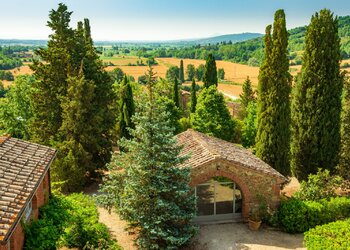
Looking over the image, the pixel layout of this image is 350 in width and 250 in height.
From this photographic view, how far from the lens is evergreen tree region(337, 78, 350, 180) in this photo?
2247 centimetres

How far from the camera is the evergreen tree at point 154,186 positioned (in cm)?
1493

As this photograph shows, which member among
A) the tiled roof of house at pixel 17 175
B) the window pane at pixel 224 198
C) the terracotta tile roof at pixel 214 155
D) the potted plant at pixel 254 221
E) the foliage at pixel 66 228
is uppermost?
the tiled roof of house at pixel 17 175

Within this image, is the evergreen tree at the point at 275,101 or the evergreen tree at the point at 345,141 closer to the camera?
the evergreen tree at the point at 275,101

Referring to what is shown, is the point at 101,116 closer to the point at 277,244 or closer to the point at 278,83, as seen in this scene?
the point at 278,83

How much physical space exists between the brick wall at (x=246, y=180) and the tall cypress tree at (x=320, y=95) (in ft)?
17.0

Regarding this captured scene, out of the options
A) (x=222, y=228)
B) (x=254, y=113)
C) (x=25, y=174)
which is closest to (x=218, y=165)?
(x=222, y=228)

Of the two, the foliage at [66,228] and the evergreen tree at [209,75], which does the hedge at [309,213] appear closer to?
the foliage at [66,228]

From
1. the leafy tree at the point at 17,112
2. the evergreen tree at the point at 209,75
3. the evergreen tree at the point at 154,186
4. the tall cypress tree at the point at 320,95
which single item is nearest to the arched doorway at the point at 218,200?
the evergreen tree at the point at 154,186

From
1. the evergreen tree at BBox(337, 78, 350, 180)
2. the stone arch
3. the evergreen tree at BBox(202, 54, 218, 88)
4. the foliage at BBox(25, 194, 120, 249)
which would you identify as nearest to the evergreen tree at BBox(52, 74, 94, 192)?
the foliage at BBox(25, 194, 120, 249)

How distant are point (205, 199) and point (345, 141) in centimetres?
1104

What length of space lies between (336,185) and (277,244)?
5736mm

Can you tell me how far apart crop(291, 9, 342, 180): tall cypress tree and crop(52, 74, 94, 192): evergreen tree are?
13.7 metres

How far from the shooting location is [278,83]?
21.4m

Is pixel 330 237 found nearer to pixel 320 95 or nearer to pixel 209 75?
pixel 320 95
